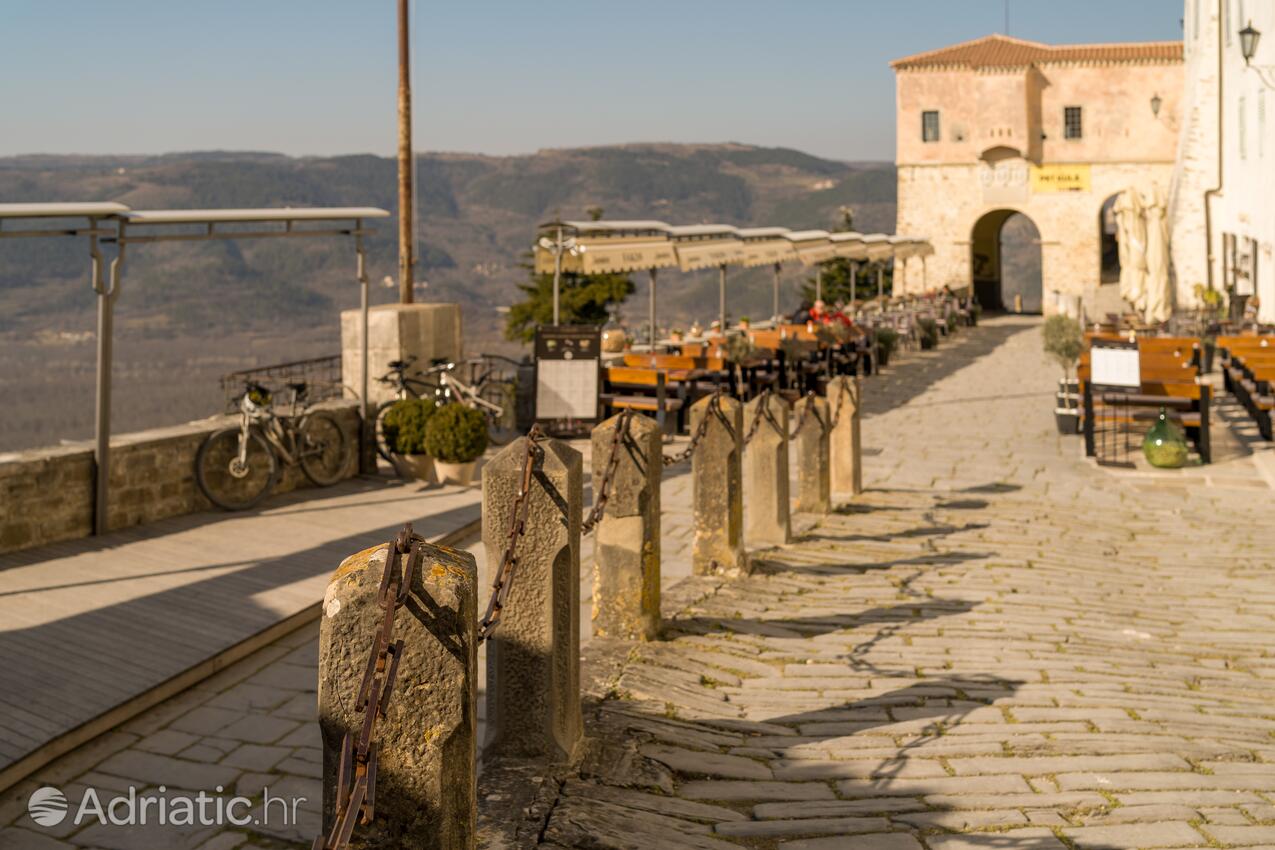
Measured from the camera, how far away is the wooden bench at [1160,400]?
1320cm

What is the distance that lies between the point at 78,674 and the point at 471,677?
11.9 ft

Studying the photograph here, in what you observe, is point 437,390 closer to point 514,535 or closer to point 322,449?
point 322,449

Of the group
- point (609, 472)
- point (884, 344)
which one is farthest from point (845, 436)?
point (884, 344)

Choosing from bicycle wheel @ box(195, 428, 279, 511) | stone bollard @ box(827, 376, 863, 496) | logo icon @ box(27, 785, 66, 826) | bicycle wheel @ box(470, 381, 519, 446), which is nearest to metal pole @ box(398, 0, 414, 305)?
bicycle wheel @ box(470, 381, 519, 446)

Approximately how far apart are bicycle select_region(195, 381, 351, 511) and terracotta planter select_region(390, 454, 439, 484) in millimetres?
560

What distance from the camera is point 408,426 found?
454 inches

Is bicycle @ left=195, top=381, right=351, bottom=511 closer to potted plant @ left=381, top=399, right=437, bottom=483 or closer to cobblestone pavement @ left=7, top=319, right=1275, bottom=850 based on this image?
potted plant @ left=381, top=399, right=437, bottom=483

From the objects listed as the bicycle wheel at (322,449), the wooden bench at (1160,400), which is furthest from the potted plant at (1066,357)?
the bicycle wheel at (322,449)

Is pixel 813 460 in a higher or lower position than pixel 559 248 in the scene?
lower

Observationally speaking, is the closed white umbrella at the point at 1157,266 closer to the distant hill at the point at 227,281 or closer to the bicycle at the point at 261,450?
the bicycle at the point at 261,450

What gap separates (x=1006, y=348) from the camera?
2859 cm

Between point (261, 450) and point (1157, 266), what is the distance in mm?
19396

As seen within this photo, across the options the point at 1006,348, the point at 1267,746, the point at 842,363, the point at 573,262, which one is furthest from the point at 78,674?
the point at 1006,348

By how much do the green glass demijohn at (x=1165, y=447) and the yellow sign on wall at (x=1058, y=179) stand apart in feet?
106
